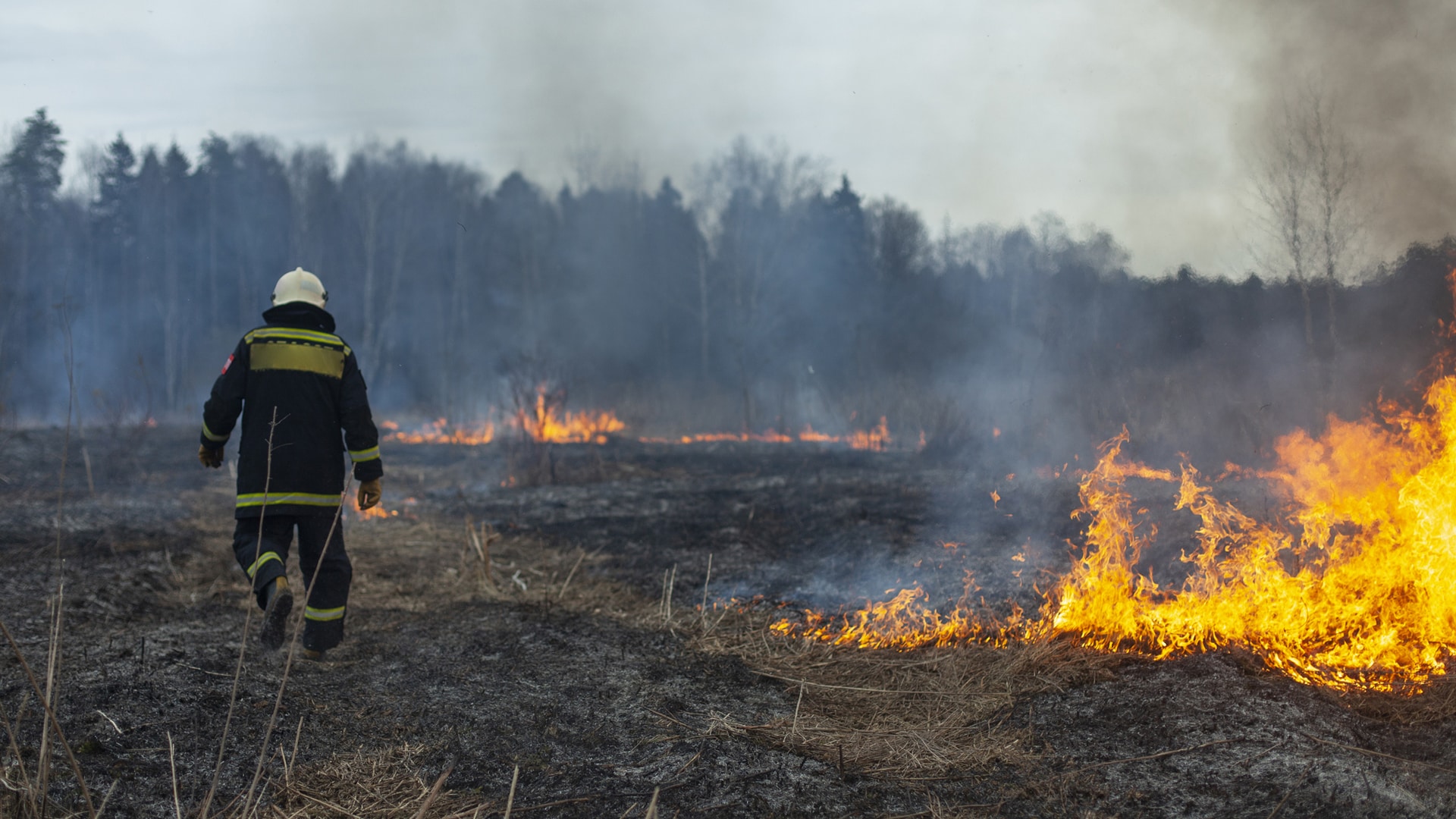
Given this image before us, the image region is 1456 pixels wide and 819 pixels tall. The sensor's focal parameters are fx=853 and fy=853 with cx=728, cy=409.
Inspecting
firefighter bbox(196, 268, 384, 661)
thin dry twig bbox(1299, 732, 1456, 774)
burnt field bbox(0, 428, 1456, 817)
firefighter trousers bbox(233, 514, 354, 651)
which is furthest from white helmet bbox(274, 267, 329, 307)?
thin dry twig bbox(1299, 732, 1456, 774)

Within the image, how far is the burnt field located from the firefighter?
44 centimetres

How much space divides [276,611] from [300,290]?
A: 60.5 inches

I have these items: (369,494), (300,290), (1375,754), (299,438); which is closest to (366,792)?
(369,494)

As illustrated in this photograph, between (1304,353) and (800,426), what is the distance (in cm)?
1282

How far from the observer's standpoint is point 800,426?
1908 cm

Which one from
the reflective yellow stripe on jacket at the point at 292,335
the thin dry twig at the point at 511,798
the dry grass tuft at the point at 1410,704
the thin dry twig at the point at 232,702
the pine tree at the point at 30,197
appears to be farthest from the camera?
the pine tree at the point at 30,197

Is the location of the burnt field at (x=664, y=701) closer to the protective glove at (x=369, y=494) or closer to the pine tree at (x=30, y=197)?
the protective glove at (x=369, y=494)

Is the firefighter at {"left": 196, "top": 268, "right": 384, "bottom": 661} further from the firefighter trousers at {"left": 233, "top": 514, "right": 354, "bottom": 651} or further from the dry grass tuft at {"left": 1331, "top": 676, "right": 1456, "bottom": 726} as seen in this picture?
the dry grass tuft at {"left": 1331, "top": 676, "right": 1456, "bottom": 726}

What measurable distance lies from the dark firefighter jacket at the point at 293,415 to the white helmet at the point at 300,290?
0.14 feet

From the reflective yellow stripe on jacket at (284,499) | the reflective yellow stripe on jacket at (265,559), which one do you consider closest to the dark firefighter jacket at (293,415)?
the reflective yellow stripe on jacket at (284,499)

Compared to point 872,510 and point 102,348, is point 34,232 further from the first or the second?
point 872,510

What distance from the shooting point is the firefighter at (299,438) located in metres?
3.96

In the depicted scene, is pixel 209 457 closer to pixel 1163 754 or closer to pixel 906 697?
pixel 906 697

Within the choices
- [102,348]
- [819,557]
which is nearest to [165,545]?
[819,557]
